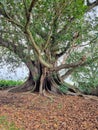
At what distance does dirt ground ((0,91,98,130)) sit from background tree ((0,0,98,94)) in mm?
1019

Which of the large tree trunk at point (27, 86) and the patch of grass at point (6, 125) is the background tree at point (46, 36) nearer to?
the large tree trunk at point (27, 86)

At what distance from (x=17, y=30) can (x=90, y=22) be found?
7.96ft

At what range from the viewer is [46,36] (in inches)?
385

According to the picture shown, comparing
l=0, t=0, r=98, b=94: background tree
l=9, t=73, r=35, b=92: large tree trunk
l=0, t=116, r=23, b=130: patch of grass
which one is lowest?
l=0, t=116, r=23, b=130: patch of grass

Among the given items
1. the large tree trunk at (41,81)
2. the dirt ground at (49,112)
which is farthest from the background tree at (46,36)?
the dirt ground at (49,112)

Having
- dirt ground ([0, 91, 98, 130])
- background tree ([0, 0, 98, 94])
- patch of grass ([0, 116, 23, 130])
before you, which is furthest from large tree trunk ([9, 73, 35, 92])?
patch of grass ([0, 116, 23, 130])

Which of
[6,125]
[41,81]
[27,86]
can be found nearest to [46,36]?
[41,81]

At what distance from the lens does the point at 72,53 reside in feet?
33.3

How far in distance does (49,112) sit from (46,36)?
3.00 meters

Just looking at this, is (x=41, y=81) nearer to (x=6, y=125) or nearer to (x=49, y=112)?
(x=49, y=112)

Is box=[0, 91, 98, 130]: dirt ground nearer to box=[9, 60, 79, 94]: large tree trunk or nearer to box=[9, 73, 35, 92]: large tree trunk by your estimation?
box=[9, 60, 79, 94]: large tree trunk

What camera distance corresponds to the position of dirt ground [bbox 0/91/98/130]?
641cm

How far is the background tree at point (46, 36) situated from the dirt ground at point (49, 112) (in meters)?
1.02

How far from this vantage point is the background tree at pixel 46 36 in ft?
27.1
